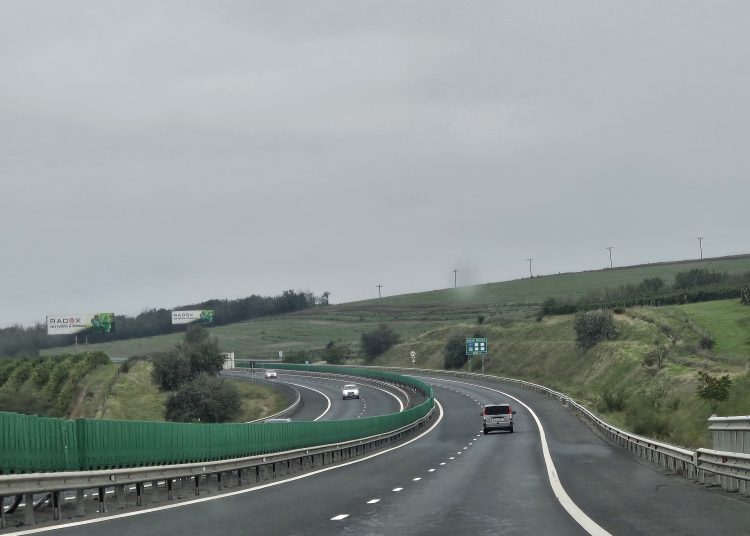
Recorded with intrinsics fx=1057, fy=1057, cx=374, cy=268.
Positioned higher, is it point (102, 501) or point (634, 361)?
point (102, 501)

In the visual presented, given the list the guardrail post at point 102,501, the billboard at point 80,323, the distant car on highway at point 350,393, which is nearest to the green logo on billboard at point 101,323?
the billboard at point 80,323

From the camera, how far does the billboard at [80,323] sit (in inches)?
5615

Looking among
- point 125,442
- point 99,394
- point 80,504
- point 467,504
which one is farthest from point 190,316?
point 80,504

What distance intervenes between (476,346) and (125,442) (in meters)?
108

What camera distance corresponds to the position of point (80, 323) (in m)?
145

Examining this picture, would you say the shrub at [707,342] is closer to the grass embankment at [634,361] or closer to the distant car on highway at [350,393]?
the grass embankment at [634,361]

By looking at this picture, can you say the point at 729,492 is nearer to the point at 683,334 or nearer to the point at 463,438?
the point at 463,438

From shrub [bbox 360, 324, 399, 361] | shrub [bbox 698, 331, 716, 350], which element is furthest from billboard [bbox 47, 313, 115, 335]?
shrub [bbox 698, 331, 716, 350]

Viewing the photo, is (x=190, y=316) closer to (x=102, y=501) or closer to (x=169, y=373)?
(x=169, y=373)

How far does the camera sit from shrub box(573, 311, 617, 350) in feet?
382

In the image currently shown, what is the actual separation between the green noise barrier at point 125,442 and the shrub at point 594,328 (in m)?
77.9

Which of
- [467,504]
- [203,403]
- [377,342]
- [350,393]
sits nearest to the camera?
[467,504]

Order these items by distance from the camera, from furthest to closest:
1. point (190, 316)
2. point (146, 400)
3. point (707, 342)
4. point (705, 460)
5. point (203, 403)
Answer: point (190, 316) < point (146, 400) < point (203, 403) < point (707, 342) < point (705, 460)

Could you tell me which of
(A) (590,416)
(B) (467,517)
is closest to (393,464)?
(B) (467,517)
